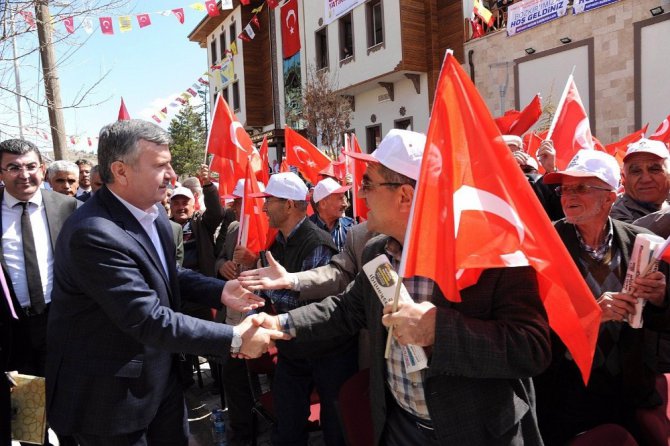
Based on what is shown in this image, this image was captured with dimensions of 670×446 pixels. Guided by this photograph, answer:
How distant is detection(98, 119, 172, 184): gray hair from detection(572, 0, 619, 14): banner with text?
13.1 meters

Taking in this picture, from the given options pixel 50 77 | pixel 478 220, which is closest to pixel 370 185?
pixel 478 220

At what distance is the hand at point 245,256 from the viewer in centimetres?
403

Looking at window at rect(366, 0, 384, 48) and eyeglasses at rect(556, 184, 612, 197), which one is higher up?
window at rect(366, 0, 384, 48)

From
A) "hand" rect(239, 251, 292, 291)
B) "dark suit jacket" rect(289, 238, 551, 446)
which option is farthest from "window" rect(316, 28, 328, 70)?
"dark suit jacket" rect(289, 238, 551, 446)

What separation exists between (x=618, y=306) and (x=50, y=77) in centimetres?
667

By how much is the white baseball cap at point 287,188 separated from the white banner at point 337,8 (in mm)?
17166

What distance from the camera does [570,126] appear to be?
16.5ft

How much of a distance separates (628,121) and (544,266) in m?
12.2

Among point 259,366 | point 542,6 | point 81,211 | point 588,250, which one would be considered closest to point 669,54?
point 542,6

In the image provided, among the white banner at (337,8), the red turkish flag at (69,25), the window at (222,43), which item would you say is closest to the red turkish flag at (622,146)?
the red turkish flag at (69,25)

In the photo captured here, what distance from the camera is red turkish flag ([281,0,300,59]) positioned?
23562 mm

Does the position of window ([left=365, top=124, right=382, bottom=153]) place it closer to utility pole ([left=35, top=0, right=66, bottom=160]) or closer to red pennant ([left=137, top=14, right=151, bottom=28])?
red pennant ([left=137, top=14, right=151, bottom=28])

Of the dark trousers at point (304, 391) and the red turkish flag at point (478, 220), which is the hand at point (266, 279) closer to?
the dark trousers at point (304, 391)

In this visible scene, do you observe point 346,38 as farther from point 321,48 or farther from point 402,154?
point 402,154
